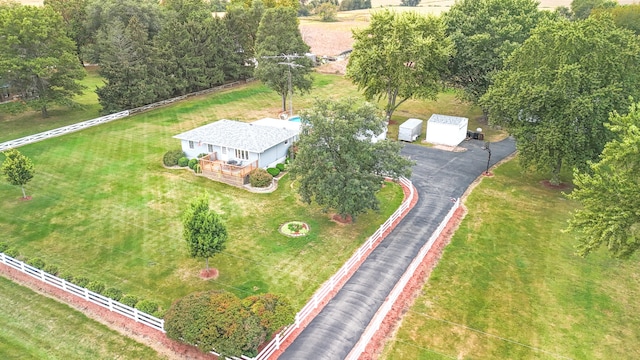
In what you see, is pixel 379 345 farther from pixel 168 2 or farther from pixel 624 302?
pixel 168 2

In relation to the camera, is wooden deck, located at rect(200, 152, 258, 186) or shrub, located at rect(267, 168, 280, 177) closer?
wooden deck, located at rect(200, 152, 258, 186)

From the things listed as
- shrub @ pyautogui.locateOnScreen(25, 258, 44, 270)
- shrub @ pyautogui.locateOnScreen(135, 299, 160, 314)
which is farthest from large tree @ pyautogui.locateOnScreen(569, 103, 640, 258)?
shrub @ pyautogui.locateOnScreen(25, 258, 44, 270)

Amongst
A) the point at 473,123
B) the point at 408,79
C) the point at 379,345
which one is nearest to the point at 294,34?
the point at 408,79

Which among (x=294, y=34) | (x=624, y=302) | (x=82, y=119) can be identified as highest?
(x=294, y=34)

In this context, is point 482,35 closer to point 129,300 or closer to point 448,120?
point 448,120

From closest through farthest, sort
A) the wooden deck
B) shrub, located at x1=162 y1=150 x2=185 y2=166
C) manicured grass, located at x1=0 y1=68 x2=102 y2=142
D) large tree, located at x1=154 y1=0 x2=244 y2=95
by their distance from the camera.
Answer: the wooden deck → shrub, located at x1=162 y1=150 x2=185 y2=166 → manicured grass, located at x1=0 y1=68 x2=102 y2=142 → large tree, located at x1=154 y1=0 x2=244 y2=95

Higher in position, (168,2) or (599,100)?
(168,2)

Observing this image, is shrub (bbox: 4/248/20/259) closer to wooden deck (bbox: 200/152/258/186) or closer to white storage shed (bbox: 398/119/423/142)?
wooden deck (bbox: 200/152/258/186)
